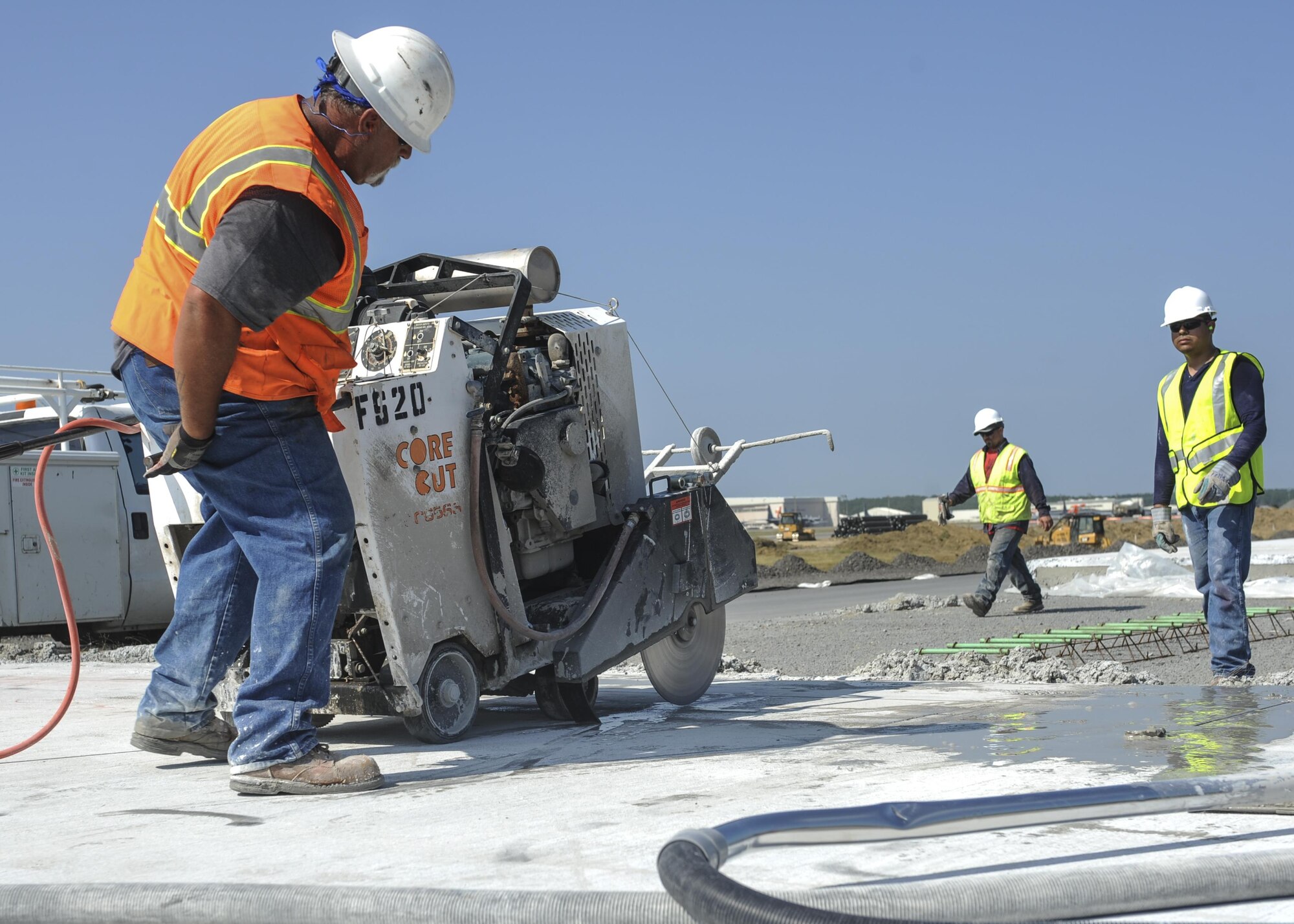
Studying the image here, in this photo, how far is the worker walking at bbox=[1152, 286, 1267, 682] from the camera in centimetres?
591

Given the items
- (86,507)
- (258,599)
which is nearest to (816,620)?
(86,507)

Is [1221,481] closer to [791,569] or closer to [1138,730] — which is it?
[1138,730]

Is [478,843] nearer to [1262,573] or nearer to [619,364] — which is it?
[619,364]

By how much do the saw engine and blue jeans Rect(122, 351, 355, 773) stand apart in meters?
0.42

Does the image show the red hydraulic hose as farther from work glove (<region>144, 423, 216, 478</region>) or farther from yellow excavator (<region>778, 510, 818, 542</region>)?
yellow excavator (<region>778, 510, 818, 542</region>)

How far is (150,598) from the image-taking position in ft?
37.1

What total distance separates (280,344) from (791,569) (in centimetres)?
1652

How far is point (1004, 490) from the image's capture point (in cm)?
1182

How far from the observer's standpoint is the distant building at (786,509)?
60.6 meters

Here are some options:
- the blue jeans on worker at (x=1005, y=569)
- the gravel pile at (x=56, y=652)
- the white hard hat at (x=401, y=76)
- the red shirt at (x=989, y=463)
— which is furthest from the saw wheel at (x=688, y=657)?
the red shirt at (x=989, y=463)

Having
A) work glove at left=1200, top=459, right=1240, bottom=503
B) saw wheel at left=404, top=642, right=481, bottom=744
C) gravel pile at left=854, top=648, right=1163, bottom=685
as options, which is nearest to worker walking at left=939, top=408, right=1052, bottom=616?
gravel pile at left=854, top=648, right=1163, bottom=685

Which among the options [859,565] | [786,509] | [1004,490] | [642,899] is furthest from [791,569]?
[786,509]

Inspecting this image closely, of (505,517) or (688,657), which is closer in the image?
(505,517)

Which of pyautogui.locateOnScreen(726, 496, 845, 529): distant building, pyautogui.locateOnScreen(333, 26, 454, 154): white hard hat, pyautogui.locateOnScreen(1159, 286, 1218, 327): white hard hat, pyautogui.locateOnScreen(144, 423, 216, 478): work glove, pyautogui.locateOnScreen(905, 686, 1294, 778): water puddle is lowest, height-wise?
pyautogui.locateOnScreen(726, 496, 845, 529): distant building
